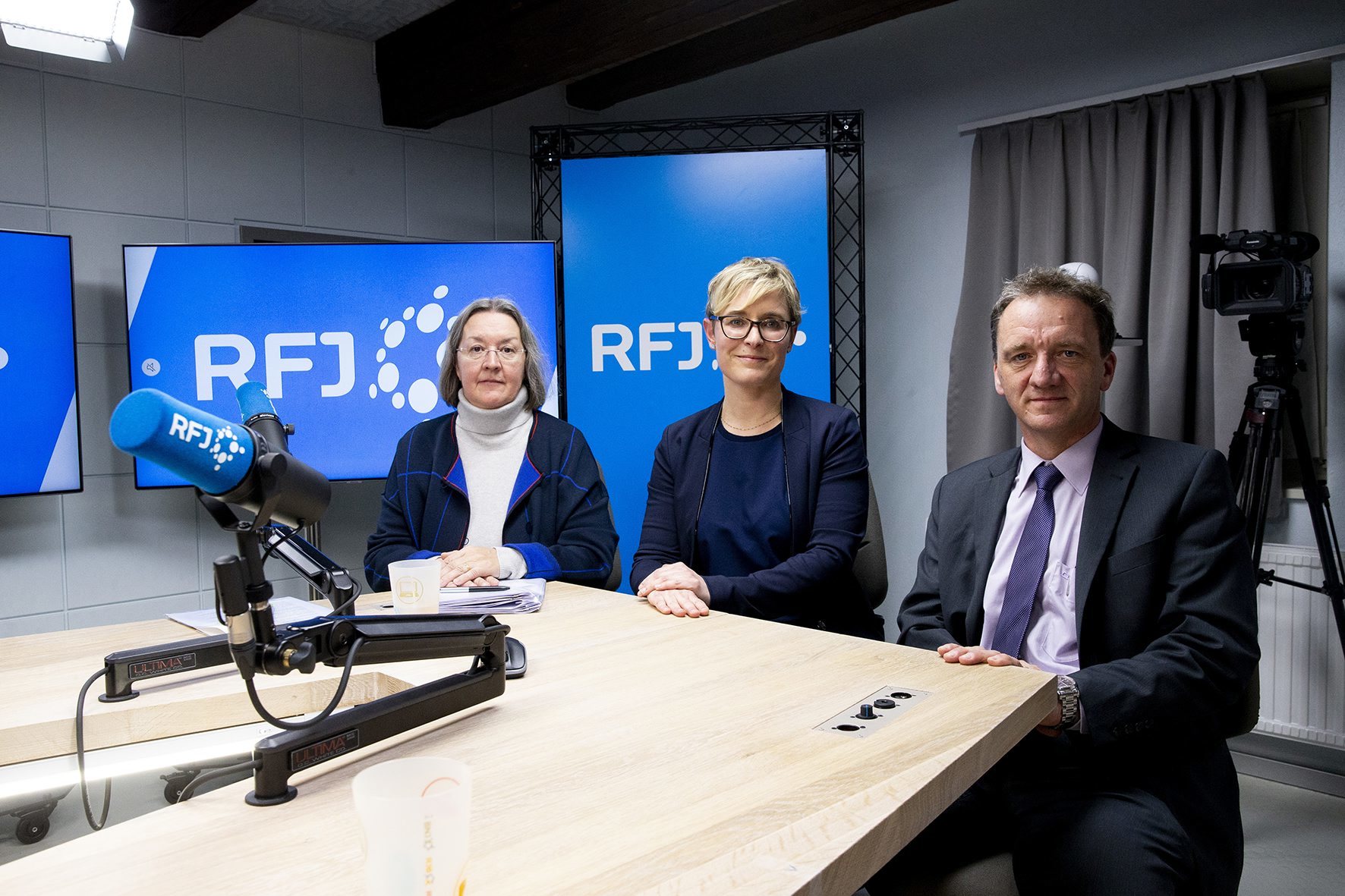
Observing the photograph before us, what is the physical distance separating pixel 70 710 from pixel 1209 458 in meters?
1.65

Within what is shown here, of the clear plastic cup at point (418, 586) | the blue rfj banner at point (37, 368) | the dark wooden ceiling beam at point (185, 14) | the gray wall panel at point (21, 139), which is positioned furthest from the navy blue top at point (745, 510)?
the gray wall panel at point (21, 139)

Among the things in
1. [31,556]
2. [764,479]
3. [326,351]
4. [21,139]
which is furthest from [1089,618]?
[21,139]

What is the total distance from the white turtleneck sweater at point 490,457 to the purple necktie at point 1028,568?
1166mm

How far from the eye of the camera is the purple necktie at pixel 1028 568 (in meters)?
1.54

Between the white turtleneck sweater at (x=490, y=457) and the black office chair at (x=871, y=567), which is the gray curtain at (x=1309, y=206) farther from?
the white turtleneck sweater at (x=490, y=457)

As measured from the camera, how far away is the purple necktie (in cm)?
154

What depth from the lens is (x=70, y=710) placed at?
1093mm

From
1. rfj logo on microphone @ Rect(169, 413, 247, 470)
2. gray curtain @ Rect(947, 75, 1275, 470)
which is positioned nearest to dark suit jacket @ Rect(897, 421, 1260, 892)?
rfj logo on microphone @ Rect(169, 413, 247, 470)

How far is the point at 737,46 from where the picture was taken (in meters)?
3.94

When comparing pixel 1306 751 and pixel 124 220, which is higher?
pixel 124 220

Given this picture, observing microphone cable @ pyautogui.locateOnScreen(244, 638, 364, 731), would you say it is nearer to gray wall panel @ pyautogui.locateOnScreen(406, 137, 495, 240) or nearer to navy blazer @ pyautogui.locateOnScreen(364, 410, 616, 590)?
navy blazer @ pyautogui.locateOnScreen(364, 410, 616, 590)

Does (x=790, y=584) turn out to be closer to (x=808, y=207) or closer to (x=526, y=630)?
(x=526, y=630)

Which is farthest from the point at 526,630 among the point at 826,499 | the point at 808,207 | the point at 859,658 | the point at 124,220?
the point at 124,220

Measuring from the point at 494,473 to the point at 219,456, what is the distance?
4.83 ft
